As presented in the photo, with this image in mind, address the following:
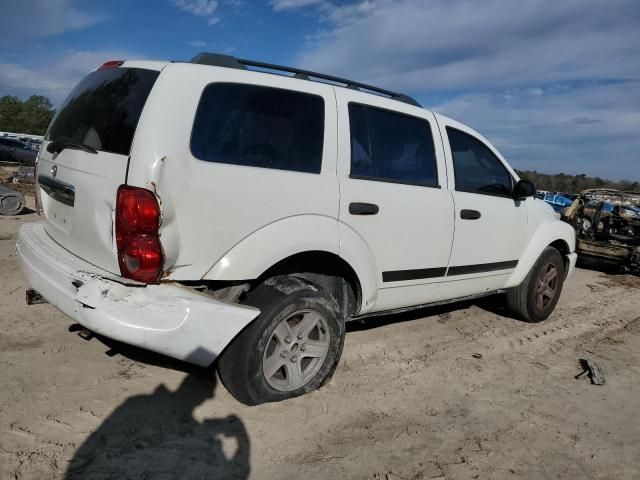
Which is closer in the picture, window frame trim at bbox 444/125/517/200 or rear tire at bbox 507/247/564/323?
window frame trim at bbox 444/125/517/200

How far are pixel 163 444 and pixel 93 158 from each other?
1593mm

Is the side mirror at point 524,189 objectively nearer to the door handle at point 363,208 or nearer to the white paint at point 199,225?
the white paint at point 199,225

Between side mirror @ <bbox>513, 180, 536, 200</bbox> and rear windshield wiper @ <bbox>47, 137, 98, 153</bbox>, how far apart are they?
357cm

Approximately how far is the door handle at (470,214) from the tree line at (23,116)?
251ft

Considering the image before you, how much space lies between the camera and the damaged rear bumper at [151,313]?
2.47 metres

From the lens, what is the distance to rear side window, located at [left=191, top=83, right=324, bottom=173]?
2639 millimetres

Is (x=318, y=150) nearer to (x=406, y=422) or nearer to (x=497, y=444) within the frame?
(x=406, y=422)

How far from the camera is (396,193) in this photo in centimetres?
344

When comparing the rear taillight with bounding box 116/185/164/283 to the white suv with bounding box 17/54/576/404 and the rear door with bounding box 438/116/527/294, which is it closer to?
the white suv with bounding box 17/54/576/404

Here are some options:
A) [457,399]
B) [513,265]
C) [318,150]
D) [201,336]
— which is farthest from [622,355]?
[201,336]

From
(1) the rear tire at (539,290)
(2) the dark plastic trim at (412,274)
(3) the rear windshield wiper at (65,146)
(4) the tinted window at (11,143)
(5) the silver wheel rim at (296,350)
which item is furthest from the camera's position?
(4) the tinted window at (11,143)

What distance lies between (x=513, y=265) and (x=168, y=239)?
345 centimetres

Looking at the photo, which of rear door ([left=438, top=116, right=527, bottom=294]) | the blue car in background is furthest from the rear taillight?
the blue car in background

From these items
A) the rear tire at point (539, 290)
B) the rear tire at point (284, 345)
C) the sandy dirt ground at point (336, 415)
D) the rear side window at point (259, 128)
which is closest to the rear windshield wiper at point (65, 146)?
the rear side window at point (259, 128)
